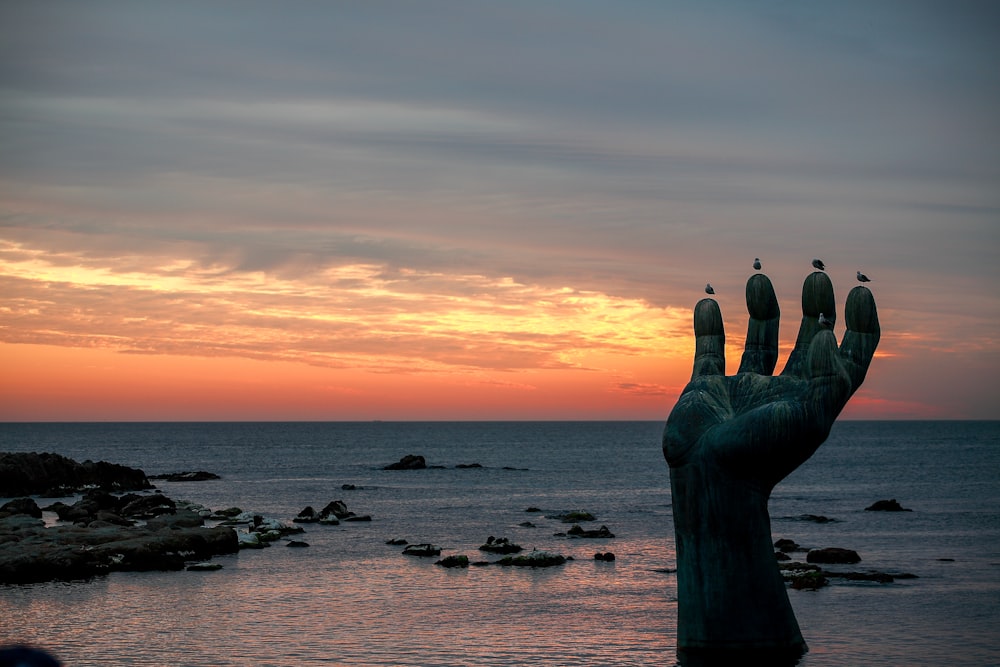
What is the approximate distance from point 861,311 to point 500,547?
1161 inches

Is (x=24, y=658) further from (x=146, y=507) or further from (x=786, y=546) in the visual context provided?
(x=146, y=507)

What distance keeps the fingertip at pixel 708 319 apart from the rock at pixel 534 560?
79.7 ft

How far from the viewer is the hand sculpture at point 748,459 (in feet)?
53.4

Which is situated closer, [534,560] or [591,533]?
[534,560]

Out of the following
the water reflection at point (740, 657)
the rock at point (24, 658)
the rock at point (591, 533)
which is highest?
the rock at point (24, 658)

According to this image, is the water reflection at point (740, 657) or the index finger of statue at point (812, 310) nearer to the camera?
the water reflection at point (740, 657)

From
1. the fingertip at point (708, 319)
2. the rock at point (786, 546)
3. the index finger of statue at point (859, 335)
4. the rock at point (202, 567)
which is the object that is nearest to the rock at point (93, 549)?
the rock at point (202, 567)

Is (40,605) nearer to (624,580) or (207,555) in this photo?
(207,555)

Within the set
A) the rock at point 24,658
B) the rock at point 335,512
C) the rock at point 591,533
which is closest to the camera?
the rock at point 24,658

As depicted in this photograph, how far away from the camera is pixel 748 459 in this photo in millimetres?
16453

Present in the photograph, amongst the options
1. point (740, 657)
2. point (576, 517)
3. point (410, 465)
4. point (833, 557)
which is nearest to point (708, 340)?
point (740, 657)

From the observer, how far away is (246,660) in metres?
25.0

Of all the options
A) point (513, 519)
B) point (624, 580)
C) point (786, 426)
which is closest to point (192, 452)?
point (513, 519)

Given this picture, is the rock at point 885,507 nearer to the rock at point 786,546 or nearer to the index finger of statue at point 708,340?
the rock at point 786,546
